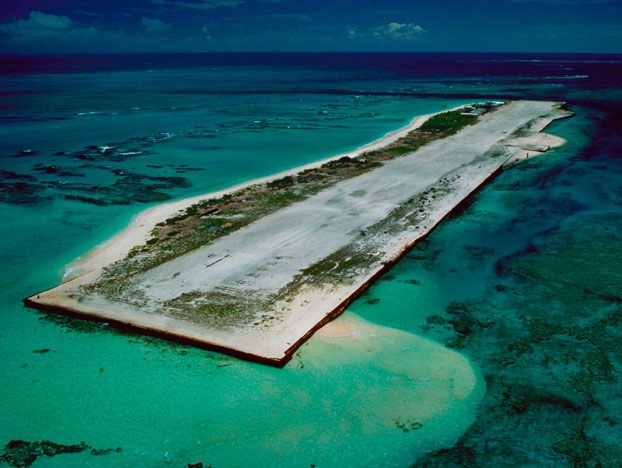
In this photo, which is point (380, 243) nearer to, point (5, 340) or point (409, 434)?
point (409, 434)

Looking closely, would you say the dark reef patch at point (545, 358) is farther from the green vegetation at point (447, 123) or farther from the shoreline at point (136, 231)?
the green vegetation at point (447, 123)

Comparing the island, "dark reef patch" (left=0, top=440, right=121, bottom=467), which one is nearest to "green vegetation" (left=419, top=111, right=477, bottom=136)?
the island

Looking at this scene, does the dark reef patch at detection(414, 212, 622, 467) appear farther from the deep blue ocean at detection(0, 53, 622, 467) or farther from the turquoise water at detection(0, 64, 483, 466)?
the turquoise water at detection(0, 64, 483, 466)

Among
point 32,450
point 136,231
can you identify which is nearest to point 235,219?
point 136,231

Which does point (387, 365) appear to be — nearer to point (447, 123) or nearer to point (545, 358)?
point (545, 358)

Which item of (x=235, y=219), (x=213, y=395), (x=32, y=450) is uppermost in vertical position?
(x=235, y=219)

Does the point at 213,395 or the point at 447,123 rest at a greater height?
the point at 447,123

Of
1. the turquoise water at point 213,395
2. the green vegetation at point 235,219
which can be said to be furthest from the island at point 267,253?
the turquoise water at point 213,395

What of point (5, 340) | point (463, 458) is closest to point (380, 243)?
point (463, 458)
